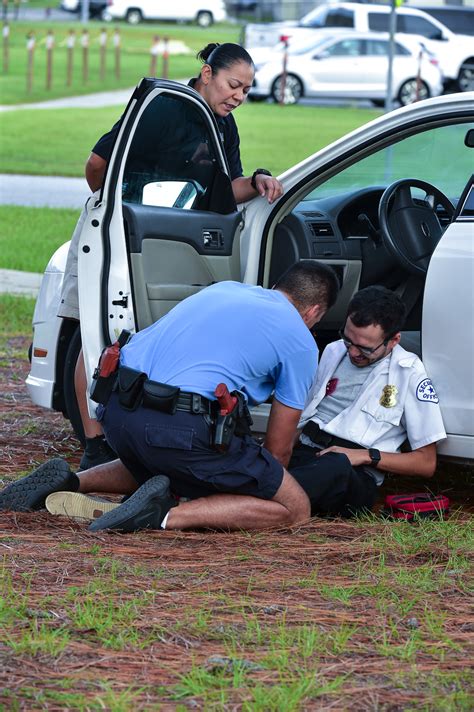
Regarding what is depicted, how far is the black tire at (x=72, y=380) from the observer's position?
552 cm

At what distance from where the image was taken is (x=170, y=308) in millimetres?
5160

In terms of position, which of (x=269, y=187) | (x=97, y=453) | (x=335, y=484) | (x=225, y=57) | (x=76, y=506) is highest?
(x=225, y=57)

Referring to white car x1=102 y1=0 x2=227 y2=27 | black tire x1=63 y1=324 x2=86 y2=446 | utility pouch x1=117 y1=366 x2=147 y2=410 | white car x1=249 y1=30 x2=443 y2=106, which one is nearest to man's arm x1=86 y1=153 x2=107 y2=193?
black tire x1=63 y1=324 x2=86 y2=446

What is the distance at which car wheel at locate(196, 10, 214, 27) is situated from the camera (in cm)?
5362

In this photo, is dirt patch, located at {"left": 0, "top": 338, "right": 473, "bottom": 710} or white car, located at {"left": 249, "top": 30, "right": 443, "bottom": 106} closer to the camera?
dirt patch, located at {"left": 0, "top": 338, "right": 473, "bottom": 710}

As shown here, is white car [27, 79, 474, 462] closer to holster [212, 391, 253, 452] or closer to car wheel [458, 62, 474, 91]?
holster [212, 391, 253, 452]

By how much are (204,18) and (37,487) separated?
51360mm

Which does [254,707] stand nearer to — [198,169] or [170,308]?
[170,308]

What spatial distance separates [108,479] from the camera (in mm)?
4859

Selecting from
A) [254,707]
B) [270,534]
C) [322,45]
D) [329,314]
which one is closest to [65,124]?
[322,45]

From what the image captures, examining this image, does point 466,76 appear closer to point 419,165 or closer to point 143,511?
point 419,165

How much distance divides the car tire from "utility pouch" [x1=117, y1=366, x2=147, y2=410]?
27.0m

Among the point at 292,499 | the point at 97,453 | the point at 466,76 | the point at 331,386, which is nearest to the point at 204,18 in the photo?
the point at 466,76

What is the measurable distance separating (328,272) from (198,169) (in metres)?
0.94
